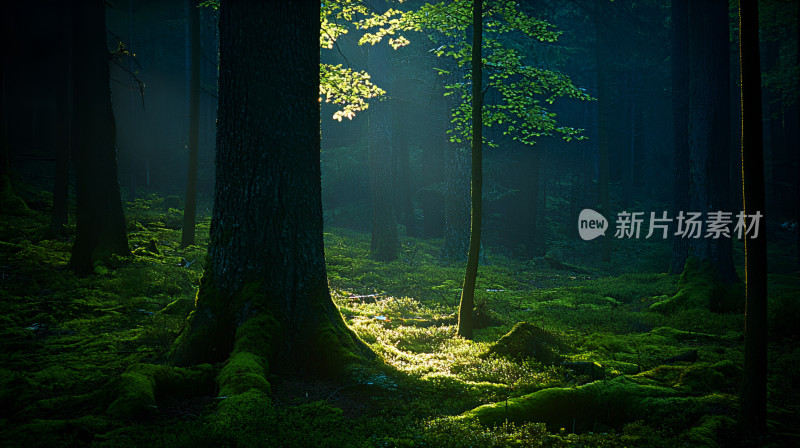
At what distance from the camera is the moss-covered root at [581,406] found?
13.2 feet

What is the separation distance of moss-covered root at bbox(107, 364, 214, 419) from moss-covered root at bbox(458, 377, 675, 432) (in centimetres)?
241

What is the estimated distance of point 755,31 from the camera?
340 cm

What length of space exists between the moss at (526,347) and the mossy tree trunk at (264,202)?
2.13 meters

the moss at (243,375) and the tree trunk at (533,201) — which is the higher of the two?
the tree trunk at (533,201)

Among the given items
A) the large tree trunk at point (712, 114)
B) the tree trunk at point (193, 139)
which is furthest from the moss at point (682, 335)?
the tree trunk at point (193, 139)

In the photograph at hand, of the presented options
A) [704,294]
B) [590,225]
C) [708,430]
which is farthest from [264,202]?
[590,225]

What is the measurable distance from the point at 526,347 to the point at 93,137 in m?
9.69

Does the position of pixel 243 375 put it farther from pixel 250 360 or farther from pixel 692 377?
pixel 692 377

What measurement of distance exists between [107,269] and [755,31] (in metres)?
10.8

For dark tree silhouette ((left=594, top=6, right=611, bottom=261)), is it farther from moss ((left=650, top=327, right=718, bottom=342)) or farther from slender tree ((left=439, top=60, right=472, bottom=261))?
moss ((left=650, top=327, right=718, bottom=342))

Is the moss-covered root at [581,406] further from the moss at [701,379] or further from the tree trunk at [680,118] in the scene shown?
the tree trunk at [680,118]

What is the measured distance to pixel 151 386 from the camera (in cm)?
364

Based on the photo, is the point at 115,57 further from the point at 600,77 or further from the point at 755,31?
the point at 600,77

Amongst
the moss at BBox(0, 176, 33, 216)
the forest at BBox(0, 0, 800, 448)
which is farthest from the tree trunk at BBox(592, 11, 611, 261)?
the moss at BBox(0, 176, 33, 216)
